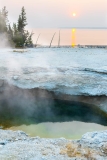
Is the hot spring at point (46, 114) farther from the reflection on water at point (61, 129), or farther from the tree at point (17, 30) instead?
the tree at point (17, 30)

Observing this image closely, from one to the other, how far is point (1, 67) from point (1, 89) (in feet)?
3.68

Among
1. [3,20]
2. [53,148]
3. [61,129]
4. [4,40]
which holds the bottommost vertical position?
[61,129]

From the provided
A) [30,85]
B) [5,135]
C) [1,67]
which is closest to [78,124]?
[30,85]

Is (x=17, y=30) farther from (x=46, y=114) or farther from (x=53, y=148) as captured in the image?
(x=53, y=148)

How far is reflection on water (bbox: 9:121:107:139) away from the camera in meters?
8.52

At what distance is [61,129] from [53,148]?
3.29 m

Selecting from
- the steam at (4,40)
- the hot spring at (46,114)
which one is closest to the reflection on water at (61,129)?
the hot spring at (46,114)

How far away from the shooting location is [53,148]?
5.88 meters

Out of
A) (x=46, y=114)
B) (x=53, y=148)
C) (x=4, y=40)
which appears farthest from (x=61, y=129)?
(x=4, y=40)

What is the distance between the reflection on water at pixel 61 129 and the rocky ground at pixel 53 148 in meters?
1.86

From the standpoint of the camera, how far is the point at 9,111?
35.6ft

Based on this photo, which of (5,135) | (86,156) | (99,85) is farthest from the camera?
(99,85)

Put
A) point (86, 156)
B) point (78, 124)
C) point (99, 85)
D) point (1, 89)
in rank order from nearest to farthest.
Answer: point (86, 156) → point (78, 124) → point (99, 85) → point (1, 89)

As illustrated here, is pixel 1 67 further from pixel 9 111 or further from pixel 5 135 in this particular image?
pixel 5 135
